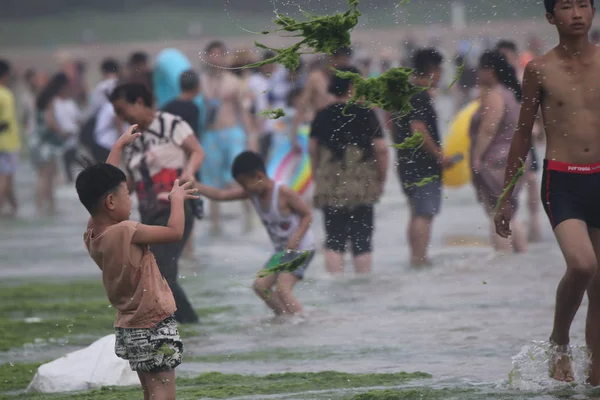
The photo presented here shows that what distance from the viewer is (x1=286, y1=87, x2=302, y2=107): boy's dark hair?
15852 millimetres

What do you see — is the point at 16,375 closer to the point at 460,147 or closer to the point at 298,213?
the point at 298,213

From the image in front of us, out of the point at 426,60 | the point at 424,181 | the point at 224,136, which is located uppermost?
the point at 426,60

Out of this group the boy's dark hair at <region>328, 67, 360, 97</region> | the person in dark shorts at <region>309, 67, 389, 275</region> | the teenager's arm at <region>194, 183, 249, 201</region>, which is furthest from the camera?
the person in dark shorts at <region>309, 67, 389, 275</region>

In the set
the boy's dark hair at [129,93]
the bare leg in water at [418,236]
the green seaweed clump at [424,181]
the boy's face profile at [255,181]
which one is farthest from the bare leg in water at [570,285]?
the bare leg in water at [418,236]

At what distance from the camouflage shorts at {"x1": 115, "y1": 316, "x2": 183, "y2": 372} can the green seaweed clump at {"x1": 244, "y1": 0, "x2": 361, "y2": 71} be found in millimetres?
1645

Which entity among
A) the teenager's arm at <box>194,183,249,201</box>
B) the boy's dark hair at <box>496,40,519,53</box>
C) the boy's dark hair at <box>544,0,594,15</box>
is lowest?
the teenager's arm at <box>194,183,249,201</box>

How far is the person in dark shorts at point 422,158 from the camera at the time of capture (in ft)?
25.4

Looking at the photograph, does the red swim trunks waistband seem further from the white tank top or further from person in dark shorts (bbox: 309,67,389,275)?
person in dark shorts (bbox: 309,67,389,275)

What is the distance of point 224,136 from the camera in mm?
14602

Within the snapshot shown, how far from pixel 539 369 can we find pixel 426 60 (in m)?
4.32

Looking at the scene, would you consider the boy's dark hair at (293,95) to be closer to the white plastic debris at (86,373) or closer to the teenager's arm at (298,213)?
the teenager's arm at (298,213)

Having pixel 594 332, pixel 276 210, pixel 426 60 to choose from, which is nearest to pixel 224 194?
pixel 276 210

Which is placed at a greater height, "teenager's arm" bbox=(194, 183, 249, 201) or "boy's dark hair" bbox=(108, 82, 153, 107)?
"boy's dark hair" bbox=(108, 82, 153, 107)

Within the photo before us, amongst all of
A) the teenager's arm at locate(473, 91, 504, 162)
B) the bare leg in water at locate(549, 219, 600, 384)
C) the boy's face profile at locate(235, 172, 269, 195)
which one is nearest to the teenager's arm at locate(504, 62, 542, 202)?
the bare leg in water at locate(549, 219, 600, 384)
